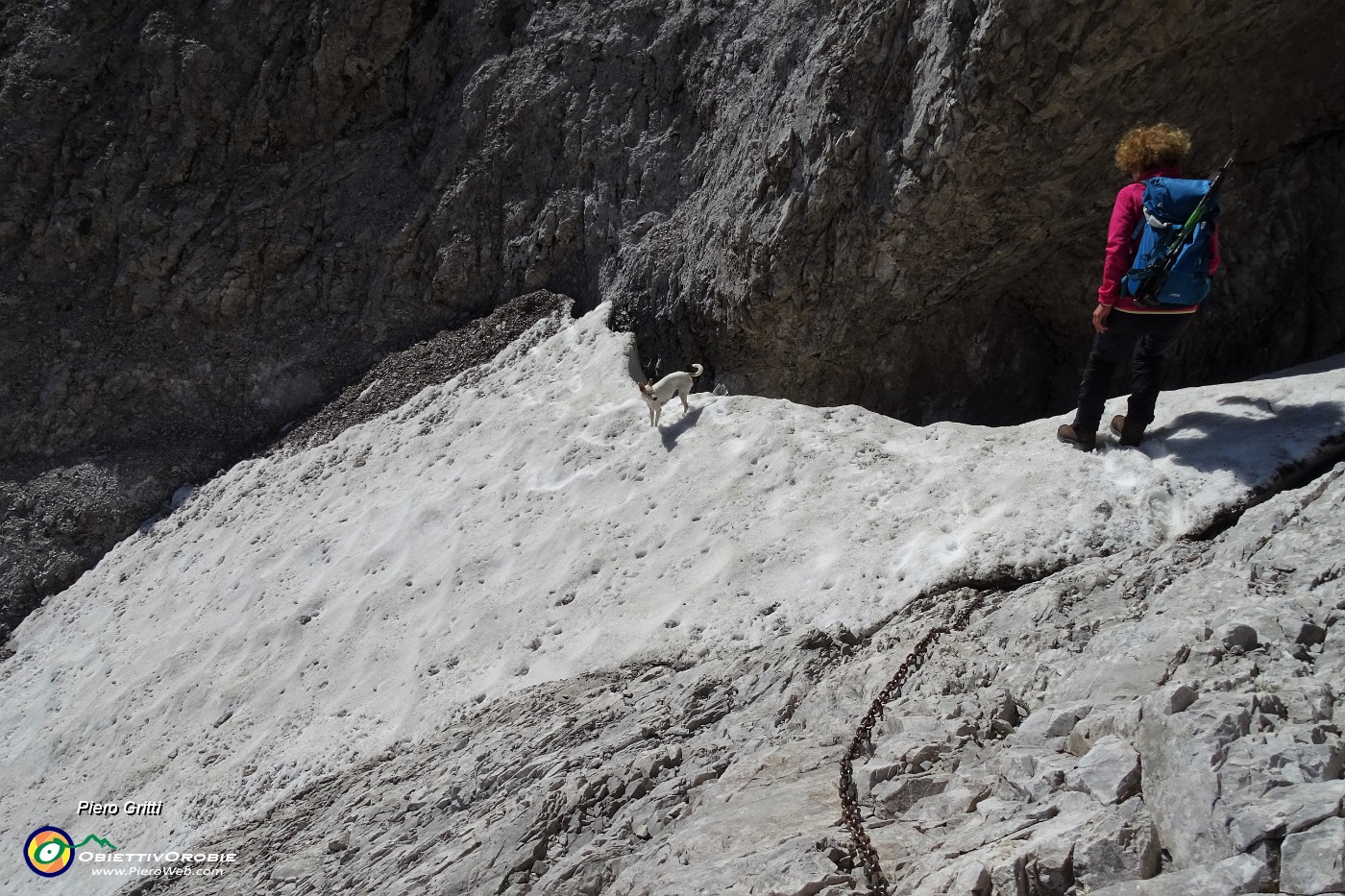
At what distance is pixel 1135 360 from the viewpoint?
189 inches

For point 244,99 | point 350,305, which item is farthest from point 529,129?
point 244,99

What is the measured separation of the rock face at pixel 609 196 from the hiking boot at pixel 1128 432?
1918 mm

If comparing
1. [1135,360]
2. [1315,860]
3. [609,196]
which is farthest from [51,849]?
[1135,360]

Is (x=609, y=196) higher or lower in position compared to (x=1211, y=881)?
higher

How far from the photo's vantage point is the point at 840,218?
23.6 feet

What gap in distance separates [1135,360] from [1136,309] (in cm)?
39

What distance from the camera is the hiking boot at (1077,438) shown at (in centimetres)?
511

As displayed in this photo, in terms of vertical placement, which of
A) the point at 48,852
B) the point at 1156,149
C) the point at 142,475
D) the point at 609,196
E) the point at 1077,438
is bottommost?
the point at 48,852

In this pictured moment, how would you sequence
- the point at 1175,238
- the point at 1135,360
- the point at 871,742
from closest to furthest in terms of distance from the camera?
1. the point at 871,742
2. the point at 1175,238
3. the point at 1135,360

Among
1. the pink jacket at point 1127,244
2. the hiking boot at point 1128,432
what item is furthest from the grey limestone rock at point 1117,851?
the hiking boot at point 1128,432

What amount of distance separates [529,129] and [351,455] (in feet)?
14.0

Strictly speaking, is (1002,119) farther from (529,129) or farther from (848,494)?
(529,129)

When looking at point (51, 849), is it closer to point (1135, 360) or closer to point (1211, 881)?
point (1211, 881)

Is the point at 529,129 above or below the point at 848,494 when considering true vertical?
above
